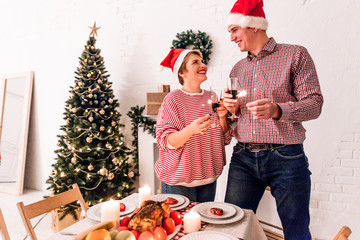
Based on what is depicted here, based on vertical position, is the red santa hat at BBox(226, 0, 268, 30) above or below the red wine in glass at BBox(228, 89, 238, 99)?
above

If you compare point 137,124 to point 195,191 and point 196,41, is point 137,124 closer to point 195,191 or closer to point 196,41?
point 196,41

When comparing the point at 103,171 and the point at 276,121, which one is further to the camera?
the point at 103,171

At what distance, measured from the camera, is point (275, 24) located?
97.1 inches

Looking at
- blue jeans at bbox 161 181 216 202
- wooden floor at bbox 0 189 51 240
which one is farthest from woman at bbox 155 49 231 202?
wooden floor at bbox 0 189 51 240

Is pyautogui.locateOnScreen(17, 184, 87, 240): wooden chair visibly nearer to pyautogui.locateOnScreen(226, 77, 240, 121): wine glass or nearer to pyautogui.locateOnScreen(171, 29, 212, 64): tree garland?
pyautogui.locateOnScreen(226, 77, 240, 121): wine glass

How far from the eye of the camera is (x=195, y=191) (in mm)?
1551

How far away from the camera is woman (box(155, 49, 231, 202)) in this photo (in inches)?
58.8

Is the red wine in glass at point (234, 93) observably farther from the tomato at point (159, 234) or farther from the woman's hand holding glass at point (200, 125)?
the tomato at point (159, 234)

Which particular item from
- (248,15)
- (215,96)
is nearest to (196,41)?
(248,15)

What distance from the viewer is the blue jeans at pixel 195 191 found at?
60.4 inches

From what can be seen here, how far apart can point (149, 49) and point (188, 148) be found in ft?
6.81

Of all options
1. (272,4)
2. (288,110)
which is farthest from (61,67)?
(288,110)

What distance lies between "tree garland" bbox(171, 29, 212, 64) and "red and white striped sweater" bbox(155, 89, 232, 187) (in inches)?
50.9

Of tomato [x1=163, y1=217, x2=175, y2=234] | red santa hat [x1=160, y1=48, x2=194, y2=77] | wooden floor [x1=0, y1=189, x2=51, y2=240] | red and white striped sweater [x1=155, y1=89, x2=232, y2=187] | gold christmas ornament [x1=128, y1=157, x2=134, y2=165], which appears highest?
red santa hat [x1=160, y1=48, x2=194, y2=77]
